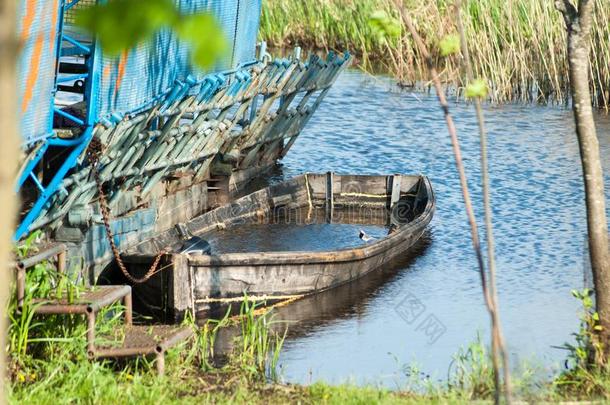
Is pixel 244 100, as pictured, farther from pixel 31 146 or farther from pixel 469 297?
pixel 31 146

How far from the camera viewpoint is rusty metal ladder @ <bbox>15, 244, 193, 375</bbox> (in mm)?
7781

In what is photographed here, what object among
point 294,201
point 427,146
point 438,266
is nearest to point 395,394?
point 438,266

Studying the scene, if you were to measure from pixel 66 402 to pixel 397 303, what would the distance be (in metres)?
6.31

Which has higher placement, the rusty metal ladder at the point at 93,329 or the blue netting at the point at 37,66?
the blue netting at the point at 37,66

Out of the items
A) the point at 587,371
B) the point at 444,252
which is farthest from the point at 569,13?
the point at 444,252

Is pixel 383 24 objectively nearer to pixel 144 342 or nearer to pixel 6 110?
pixel 144 342

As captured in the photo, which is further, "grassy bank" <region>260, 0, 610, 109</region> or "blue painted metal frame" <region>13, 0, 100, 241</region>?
"grassy bank" <region>260, 0, 610, 109</region>

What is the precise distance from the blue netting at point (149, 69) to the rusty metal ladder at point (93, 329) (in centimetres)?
214

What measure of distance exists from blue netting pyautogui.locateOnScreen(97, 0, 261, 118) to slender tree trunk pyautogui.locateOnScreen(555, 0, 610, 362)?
2899 mm

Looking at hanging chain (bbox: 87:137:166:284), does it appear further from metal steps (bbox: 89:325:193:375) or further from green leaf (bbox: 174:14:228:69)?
green leaf (bbox: 174:14:228:69)

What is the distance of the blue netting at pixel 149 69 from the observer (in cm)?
1016

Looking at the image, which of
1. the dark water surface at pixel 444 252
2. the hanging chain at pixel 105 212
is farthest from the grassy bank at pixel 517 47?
the hanging chain at pixel 105 212

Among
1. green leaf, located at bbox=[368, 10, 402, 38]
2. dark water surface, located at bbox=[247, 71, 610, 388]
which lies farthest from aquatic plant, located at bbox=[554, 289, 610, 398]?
green leaf, located at bbox=[368, 10, 402, 38]

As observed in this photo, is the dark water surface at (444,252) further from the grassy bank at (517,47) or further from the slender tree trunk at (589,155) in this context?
the slender tree trunk at (589,155)
